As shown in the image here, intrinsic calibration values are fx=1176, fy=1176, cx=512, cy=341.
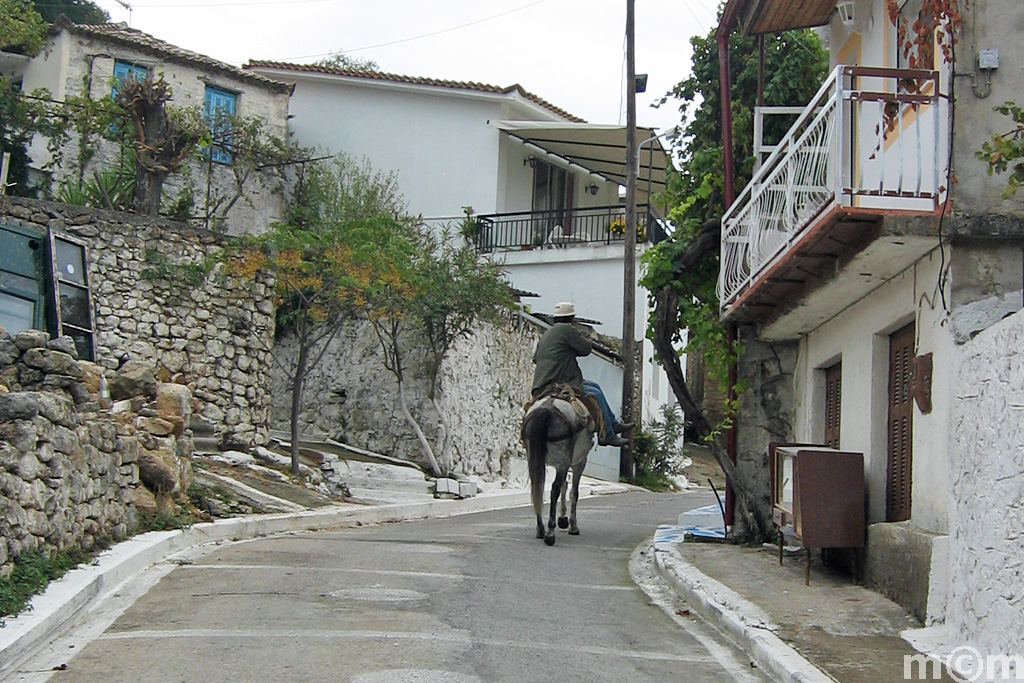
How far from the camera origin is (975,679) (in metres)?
6.26

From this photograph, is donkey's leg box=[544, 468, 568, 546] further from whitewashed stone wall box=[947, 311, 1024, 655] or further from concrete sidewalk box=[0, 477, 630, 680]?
whitewashed stone wall box=[947, 311, 1024, 655]

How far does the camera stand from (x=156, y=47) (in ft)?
Result: 93.7

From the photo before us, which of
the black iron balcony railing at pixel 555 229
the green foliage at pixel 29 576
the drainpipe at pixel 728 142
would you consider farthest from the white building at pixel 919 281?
the black iron balcony railing at pixel 555 229

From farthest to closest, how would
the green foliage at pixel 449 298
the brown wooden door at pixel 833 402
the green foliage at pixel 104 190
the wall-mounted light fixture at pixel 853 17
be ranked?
the green foliage at pixel 104 190
the green foliage at pixel 449 298
the wall-mounted light fixture at pixel 853 17
the brown wooden door at pixel 833 402

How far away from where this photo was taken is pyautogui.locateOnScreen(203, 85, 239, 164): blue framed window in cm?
2827

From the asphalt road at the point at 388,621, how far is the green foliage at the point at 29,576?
Result: 374mm

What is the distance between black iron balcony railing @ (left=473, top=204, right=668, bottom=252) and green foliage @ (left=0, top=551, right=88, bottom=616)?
22.5m

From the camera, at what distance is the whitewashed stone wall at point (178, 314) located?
17.2 m

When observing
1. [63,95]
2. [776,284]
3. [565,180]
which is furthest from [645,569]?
[565,180]

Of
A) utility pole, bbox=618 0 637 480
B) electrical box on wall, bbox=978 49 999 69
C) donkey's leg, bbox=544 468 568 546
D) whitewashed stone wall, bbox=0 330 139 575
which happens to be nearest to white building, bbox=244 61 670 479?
utility pole, bbox=618 0 637 480

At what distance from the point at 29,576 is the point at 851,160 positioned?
20.5 feet

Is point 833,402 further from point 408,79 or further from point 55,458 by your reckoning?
point 408,79

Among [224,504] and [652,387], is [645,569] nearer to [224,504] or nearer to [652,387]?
[224,504]

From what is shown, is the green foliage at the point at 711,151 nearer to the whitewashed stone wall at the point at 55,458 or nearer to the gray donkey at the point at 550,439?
the gray donkey at the point at 550,439
